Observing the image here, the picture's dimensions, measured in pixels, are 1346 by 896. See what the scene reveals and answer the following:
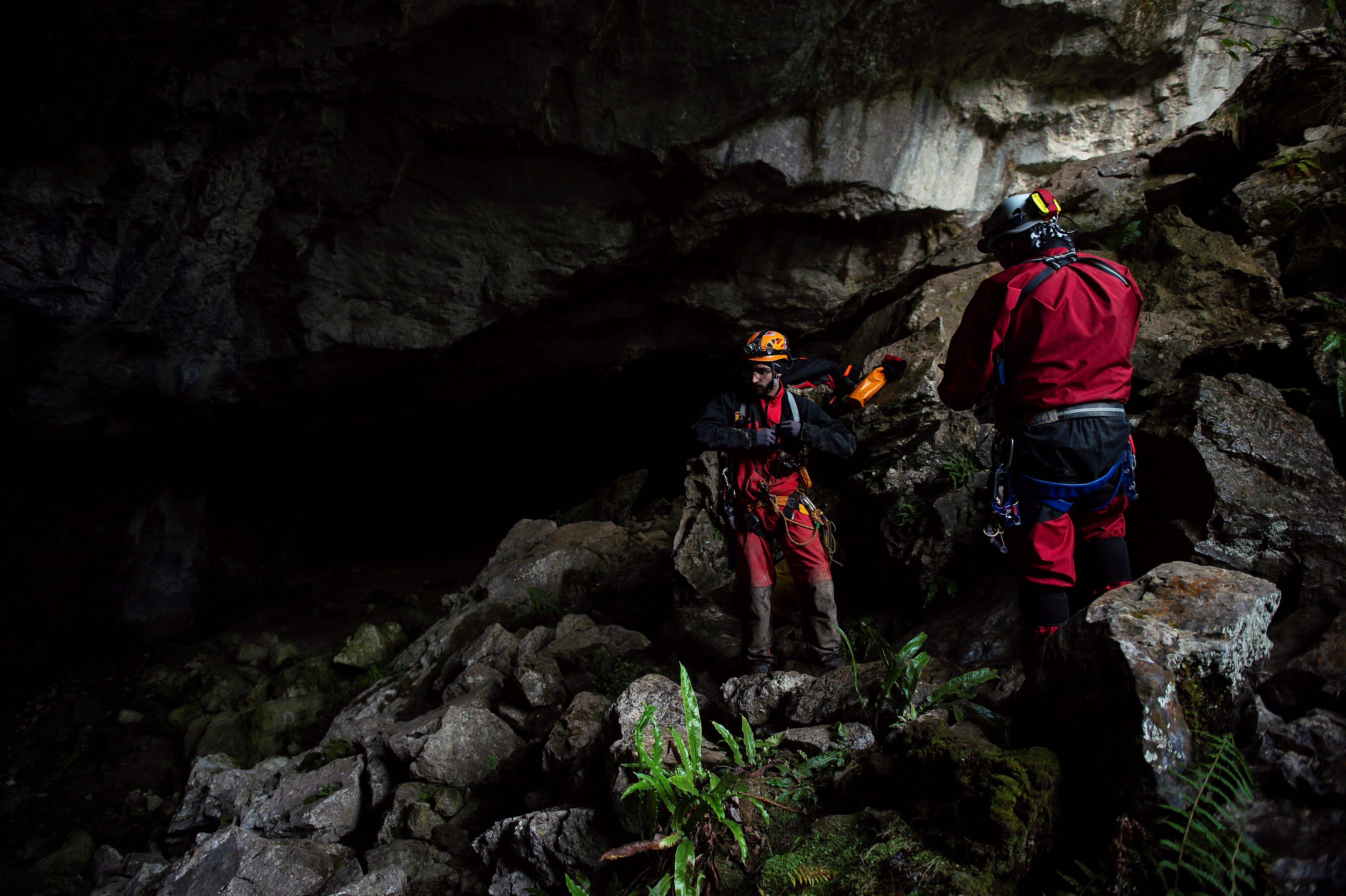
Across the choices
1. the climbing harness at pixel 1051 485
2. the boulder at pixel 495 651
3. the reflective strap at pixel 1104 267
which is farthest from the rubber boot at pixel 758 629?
the reflective strap at pixel 1104 267

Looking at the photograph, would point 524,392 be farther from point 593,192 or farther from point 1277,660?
point 1277,660

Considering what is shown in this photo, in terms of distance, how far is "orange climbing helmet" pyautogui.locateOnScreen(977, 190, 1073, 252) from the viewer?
3.33 meters

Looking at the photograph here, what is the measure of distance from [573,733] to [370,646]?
522 centimetres

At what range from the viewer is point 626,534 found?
8359mm

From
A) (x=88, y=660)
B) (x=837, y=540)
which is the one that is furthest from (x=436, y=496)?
(x=837, y=540)

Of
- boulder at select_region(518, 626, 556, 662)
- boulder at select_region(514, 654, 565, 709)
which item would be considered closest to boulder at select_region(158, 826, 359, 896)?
boulder at select_region(514, 654, 565, 709)

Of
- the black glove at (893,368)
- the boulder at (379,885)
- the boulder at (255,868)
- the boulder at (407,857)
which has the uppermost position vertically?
the black glove at (893,368)

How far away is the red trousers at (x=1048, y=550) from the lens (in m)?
3.15

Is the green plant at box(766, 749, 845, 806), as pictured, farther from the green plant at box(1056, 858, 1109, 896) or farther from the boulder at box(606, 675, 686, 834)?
the green plant at box(1056, 858, 1109, 896)

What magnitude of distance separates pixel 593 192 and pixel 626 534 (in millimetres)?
4222

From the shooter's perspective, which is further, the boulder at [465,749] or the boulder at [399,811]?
the boulder at [465,749]

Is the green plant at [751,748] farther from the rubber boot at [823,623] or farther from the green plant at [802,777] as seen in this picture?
the rubber boot at [823,623]

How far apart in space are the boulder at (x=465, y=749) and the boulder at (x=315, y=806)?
0.70m

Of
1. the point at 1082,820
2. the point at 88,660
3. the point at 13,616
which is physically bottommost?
the point at 88,660
